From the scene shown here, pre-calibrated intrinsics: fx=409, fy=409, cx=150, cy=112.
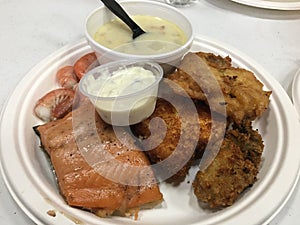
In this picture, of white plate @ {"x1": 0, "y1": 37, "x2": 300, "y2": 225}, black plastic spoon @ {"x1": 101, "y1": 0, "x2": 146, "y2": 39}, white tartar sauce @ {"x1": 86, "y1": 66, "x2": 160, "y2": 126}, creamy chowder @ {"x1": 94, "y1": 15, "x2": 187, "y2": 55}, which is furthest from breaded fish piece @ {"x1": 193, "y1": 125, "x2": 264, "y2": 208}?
black plastic spoon @ {"x1": 101, "y1": 0, "x2": 146, "y2": 39}

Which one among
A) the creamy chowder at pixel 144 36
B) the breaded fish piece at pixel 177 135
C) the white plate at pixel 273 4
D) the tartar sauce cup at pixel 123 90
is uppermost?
the tartar sauce cup at pixel 123 90

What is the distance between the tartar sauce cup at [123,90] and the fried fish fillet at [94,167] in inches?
3.6

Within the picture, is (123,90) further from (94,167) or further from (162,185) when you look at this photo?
(162,185)

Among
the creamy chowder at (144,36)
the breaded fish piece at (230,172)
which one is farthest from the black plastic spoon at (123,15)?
the breaded fish piece at (230,172)

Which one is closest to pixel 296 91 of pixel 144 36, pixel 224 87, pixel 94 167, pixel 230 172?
pixel 224 87

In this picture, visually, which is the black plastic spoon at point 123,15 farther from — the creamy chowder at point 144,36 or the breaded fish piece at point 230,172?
the breaded fish piece at point 230,172

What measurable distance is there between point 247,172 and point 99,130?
0.62 meters

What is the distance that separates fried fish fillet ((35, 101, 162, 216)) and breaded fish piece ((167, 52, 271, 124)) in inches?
15.1

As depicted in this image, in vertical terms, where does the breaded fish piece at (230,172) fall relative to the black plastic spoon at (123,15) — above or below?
below

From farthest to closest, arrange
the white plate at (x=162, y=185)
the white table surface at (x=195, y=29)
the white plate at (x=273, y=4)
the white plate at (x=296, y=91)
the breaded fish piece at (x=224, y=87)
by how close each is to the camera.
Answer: the white plate at (x=273, y=4), the white table surface at (x=195, y=29), the white plate at (x=296, y=91), the breaded fish piece at (x=224, y=87), the white plate at (x=162, y=185)

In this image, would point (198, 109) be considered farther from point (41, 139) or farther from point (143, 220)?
point (41, 139)

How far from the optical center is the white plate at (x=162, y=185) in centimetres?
144

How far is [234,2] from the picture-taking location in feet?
9.29

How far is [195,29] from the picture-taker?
267cm
